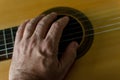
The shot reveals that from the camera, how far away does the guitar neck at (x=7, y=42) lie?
946 mm

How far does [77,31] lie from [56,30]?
101 mm

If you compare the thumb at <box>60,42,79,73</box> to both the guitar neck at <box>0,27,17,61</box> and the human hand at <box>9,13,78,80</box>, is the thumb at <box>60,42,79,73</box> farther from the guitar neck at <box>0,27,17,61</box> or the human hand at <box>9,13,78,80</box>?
the guitar neck at <box>0,27,17,61</box>

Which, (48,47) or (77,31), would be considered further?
(77,31)

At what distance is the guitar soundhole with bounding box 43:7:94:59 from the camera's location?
0.92 metres

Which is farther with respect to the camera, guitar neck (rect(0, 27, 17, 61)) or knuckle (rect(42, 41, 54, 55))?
guitar neck (rect(0, 27, 17, 61))

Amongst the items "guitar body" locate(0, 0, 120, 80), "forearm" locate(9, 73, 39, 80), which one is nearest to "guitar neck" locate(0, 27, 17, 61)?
"guitar body" locate(0, 0, 120, 80)

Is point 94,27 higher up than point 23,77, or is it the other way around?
point 94,27

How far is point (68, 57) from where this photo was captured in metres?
0.88

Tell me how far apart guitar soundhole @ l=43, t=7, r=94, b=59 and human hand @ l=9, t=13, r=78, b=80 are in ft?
0.09

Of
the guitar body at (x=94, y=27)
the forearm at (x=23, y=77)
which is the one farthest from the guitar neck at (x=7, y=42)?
the forearm at (x=23, y=77)

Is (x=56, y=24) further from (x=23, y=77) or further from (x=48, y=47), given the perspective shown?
(x=23, y=77)

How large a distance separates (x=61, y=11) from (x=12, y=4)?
0.71 ft

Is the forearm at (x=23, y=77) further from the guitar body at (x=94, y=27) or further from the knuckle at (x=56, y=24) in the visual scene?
the knuckle at (x=56, y=24)

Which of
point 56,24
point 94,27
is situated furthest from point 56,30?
point 94,27
